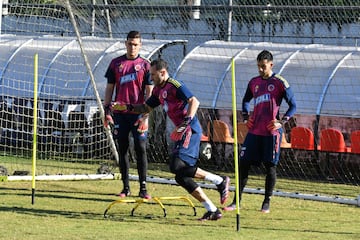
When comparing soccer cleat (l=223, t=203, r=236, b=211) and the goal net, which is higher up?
the goal net

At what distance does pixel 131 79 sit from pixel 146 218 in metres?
2.52

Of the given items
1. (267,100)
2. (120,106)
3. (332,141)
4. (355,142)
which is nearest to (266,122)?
(267,100)

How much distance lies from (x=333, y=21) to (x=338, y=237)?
8.95 m

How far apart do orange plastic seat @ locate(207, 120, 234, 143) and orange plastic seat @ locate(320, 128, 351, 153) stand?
6.59 feet

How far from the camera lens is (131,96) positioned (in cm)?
1355

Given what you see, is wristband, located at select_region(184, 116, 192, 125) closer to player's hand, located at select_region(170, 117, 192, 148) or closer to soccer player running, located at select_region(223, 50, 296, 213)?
player's hand, located at select_region(170, 117, 192, 148)

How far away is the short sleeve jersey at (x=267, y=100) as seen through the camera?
497 inches

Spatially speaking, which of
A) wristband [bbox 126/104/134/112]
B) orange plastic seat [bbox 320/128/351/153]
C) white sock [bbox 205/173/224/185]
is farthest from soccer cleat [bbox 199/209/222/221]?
orange plastic seat [bbox 320/128/351/153]

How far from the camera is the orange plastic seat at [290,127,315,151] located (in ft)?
61.3

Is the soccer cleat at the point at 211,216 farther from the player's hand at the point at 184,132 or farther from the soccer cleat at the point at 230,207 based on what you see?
the soccer cleat at the point at 230,207

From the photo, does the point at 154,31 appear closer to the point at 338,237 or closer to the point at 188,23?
the point at 188,23

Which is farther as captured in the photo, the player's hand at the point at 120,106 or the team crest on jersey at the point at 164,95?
the player's hand at the point at 120,106

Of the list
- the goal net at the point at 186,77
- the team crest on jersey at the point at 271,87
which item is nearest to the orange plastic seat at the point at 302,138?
the goal net at the point at 186,77

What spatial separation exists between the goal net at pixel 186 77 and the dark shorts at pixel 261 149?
3590 mm
